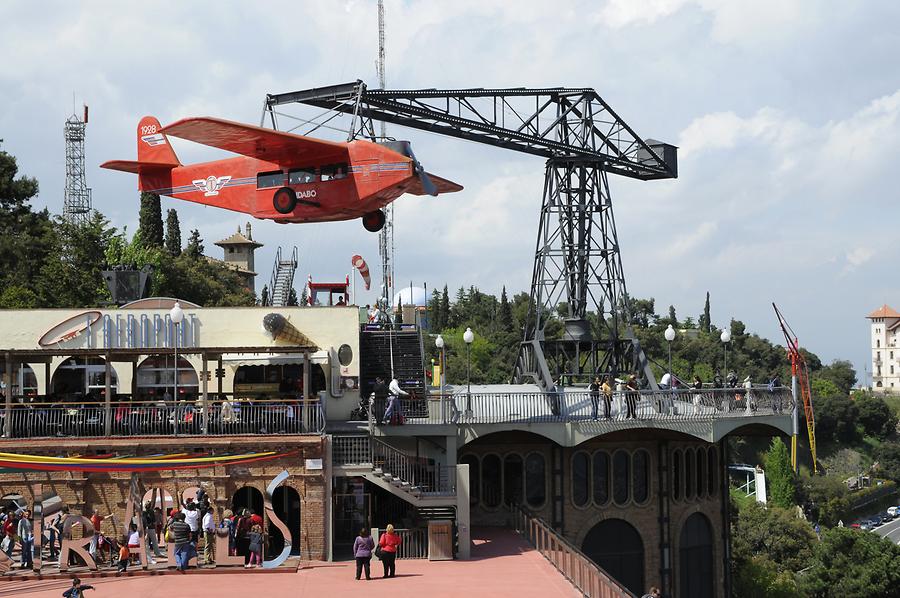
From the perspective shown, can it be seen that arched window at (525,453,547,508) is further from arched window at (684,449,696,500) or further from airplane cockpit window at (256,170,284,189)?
airplane cockpit window at (256,170,284,189)

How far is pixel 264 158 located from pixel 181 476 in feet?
31.3

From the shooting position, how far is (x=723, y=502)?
42312 mm

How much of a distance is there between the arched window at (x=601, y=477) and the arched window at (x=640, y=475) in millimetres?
1023

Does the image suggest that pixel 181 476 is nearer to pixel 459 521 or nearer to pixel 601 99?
pixel 459 521

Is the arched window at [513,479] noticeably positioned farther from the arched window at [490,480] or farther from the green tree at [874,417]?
the green tree at [874,417]

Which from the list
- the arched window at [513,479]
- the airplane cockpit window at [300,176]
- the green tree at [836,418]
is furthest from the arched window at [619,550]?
the green tree at [836,418]

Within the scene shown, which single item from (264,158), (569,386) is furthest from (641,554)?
(264,158)

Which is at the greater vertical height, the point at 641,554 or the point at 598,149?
the point at 598,149

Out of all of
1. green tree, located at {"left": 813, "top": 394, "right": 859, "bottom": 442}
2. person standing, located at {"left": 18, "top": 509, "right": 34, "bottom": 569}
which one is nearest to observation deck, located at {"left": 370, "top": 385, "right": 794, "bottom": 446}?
person standing, located at {"left": 18, "top": 509, "right": 34, "bottom": 569}

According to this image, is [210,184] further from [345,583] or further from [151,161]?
[345,583]

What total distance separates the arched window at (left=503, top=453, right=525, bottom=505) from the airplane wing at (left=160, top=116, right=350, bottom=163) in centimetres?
1199

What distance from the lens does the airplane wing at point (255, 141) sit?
1190 inches

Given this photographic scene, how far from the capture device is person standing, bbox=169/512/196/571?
26469mm

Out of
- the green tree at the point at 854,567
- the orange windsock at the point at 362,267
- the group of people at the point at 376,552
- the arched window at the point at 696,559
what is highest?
the orange windsock at the point at 362,267
